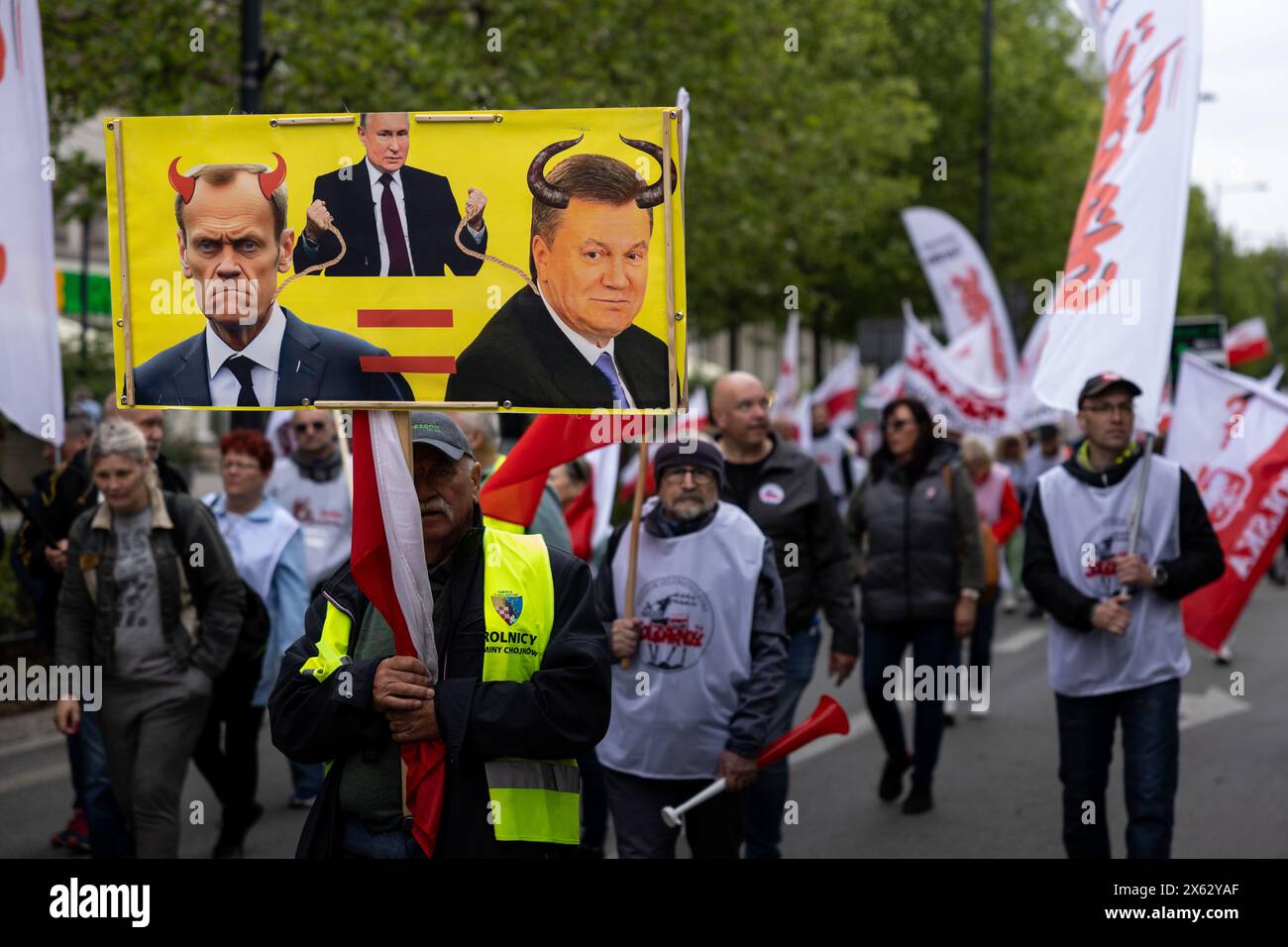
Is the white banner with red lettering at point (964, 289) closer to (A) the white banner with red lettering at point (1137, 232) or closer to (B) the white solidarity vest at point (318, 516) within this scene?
(B) the white solidarity vest at point (318, 516)

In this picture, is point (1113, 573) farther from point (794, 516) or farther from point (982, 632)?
point (982, 632)

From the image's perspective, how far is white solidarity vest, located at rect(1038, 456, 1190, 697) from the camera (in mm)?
5375

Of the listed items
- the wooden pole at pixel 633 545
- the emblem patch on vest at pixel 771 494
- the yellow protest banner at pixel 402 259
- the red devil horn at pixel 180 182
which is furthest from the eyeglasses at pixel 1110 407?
the red devil horn at pixel 180 182

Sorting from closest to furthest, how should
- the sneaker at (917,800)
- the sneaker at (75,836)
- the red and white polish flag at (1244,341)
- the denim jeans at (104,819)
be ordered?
the denim jeans at (104,819) → the sneaker at (75,836) → the sneaker at (917,800) → the red and white polish flag at (1244,341)

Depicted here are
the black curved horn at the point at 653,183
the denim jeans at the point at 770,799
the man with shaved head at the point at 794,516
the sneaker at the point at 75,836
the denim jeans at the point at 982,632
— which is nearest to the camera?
the black curved horn at the point at 653,183

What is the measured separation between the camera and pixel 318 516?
8336 millimetres

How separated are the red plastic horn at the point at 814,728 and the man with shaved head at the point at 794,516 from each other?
0.95 metres

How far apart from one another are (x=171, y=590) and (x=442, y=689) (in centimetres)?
265

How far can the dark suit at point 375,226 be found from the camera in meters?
3.22

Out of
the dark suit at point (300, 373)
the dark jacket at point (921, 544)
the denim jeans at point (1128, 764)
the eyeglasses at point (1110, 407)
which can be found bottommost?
the denim jeans at point (1128, 764)

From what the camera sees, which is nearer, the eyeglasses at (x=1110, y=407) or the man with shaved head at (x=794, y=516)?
the eyeglasses at (x=1110, y=407)

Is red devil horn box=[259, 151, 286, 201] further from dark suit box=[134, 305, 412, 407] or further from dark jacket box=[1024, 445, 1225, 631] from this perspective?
dark jacket box=[1024, 445, 1225, 631]

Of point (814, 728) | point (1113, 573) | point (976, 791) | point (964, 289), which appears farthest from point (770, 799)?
point (964, 289)
